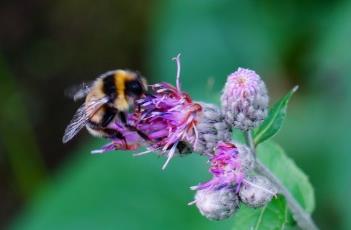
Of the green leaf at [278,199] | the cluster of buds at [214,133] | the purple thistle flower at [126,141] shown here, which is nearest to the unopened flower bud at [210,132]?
the cluster of buds at [214,133]

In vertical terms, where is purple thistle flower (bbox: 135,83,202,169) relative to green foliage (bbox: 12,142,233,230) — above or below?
above

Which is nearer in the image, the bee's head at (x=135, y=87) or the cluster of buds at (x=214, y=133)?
the cluster of buds at (x=214, y=133)

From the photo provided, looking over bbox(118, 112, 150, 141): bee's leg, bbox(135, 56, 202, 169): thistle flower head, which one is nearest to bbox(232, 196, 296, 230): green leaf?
bbox(135, 56, 202, 169): thistle flower head

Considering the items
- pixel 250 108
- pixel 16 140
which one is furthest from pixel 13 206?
pixel 250 108

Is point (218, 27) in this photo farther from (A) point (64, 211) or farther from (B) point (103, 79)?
(B) point (103, 79)

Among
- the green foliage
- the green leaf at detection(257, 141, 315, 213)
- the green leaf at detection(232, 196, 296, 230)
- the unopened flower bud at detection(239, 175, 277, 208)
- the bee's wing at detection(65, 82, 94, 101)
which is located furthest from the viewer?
the green foliage

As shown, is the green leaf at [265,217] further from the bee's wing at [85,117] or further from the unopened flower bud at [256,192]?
the bee's wing at [85,117]

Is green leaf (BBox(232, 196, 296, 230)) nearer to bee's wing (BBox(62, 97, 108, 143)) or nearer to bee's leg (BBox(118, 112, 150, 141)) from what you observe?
bee's leg (BBox(118, 112, 150, 141))
